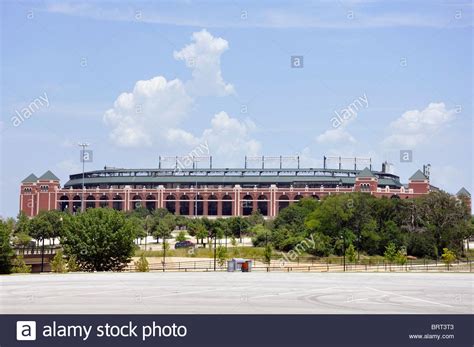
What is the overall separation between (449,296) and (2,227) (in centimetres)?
4138

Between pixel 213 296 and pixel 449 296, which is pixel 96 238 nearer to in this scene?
pixel 213 296

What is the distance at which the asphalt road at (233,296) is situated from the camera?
27.7 m

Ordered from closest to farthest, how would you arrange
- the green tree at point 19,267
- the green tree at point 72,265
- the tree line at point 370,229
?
the green tree at point 72,265 < the green tree at point 19,267 < the tree line at point 370,229

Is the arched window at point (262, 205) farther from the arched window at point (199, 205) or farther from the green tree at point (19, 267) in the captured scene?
the green tree at point (19, 267)

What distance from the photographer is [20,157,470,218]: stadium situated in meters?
154

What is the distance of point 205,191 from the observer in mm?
155375

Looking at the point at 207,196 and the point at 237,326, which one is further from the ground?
the point at 207,196

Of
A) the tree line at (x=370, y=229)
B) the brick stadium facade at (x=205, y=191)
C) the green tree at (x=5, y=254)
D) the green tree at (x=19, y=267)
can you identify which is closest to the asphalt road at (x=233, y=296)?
the green tree at (x=19, y=267)

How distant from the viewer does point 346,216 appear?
88.6m

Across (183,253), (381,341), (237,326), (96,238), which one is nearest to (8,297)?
(237,326)

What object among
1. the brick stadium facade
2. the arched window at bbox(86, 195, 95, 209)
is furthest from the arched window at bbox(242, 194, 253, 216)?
the arched window at bbox(86, 195, 95, 209)

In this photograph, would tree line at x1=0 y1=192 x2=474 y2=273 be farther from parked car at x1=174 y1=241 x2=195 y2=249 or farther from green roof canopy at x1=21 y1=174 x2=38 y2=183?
green roof canopy at x1=21 y1=174 x2=38 y2=183

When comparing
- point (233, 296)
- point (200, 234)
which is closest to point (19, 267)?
point (233, 296)

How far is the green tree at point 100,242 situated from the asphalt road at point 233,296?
1596 cm
